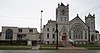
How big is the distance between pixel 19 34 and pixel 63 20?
21.3m

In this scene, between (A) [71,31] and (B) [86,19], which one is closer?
(A) [71,31]

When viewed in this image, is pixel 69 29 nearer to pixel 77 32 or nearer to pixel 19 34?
pixel 77 32

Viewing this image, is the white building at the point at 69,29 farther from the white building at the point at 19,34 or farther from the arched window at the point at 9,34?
the arched window at the point at 9,34

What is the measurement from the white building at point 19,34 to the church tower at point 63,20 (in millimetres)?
12855

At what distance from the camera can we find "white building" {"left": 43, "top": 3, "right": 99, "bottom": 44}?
257 feet

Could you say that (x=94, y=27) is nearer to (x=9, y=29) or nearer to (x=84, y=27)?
(x=84, y=27)

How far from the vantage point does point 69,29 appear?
80062mm

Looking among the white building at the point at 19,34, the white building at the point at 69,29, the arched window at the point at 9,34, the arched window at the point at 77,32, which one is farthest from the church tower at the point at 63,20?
the arched window at the point at 9,34

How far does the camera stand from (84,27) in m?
82.2

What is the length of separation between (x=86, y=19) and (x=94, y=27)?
5.95 m

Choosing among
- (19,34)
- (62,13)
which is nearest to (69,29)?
(62,13)

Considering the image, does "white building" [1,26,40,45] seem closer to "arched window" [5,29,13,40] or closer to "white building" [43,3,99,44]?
"arched window" [5,29,13,40]

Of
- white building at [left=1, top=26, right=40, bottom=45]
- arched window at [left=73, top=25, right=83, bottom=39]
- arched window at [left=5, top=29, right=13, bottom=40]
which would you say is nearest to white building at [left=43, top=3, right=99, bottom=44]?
arched window at [left=73, top=25, right=83, bottom=39]

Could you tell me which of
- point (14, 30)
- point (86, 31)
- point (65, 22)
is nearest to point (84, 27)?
point (86, 31)
